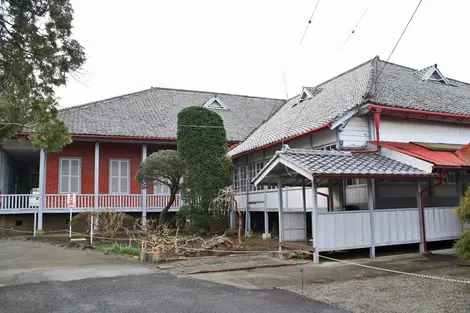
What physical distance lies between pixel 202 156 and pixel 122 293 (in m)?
9.51

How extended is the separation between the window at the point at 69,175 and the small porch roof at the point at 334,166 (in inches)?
523

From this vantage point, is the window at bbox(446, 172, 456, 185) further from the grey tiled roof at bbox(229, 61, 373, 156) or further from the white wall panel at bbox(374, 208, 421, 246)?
the grey tiled roof at bbox(229, 61, 373, 156)

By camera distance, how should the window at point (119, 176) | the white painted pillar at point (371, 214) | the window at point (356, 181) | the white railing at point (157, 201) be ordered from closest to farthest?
the white painted pillar at point (371, 214) < the window at point (356, 181) < the white railing at point (157, 201) < the window at point (119, 176)

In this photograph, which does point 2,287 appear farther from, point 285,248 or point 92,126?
point 92,126

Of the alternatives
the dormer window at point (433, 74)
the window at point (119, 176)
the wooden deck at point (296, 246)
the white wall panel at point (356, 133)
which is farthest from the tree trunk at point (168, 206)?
the dormer window at point (433, 74)

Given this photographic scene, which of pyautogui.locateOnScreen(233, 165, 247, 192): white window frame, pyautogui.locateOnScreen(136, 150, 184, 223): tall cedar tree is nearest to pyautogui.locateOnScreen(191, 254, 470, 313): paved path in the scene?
pyautogui.locateOnScreen(136, 150, 184, 223): tall cedar tree

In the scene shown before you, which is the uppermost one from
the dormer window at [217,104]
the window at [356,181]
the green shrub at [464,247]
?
the dormer window at [217,104]

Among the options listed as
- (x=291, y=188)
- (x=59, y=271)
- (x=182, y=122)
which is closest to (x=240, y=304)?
(x=59, y=271)

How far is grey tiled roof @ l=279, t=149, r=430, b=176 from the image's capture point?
10352mm

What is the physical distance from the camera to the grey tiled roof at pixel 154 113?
855 inches

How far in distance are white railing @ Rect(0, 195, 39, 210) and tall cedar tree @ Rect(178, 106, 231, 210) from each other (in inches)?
311

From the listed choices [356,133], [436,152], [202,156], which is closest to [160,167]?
[202,156]

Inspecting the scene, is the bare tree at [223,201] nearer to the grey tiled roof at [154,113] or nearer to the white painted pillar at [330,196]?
the white painted pillar at [330,196]

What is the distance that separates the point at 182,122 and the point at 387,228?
930 centimetres
